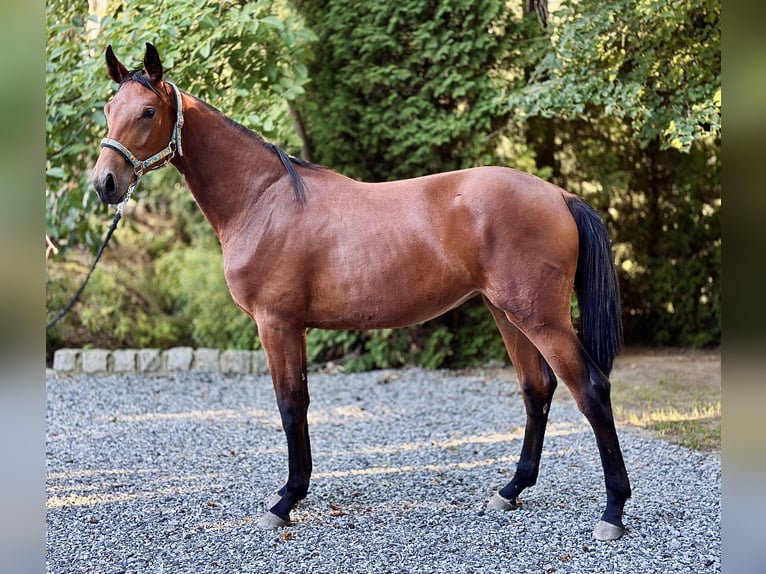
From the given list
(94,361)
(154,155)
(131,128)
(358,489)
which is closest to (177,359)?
(94,361)

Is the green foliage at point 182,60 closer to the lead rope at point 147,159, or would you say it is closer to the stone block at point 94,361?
the lead rope at point 147,159

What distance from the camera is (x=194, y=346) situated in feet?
26.4

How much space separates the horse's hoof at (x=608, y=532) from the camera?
10.6ft

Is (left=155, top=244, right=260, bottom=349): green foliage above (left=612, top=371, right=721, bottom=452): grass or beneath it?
above

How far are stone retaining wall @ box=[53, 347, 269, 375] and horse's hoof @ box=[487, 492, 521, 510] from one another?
13.6 feet

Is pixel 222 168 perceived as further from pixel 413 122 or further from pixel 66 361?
pixel 66 361

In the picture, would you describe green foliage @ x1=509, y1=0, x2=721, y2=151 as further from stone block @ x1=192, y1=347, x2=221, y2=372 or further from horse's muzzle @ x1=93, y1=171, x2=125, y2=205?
stone block @ x1=192, y1=347, x2=221, y2=372

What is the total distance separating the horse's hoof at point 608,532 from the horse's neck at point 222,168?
223 centimetres

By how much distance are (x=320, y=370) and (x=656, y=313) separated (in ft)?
13.6

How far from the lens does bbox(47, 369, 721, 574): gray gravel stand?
3.11 meters

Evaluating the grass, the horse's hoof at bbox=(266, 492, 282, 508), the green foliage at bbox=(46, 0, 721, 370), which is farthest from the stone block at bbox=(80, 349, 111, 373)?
the grass

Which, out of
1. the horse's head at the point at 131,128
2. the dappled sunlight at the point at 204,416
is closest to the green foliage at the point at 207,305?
the dappled sunlight at the point at 204,416

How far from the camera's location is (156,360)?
7.45 m

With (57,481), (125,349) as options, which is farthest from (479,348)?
(57,481)
